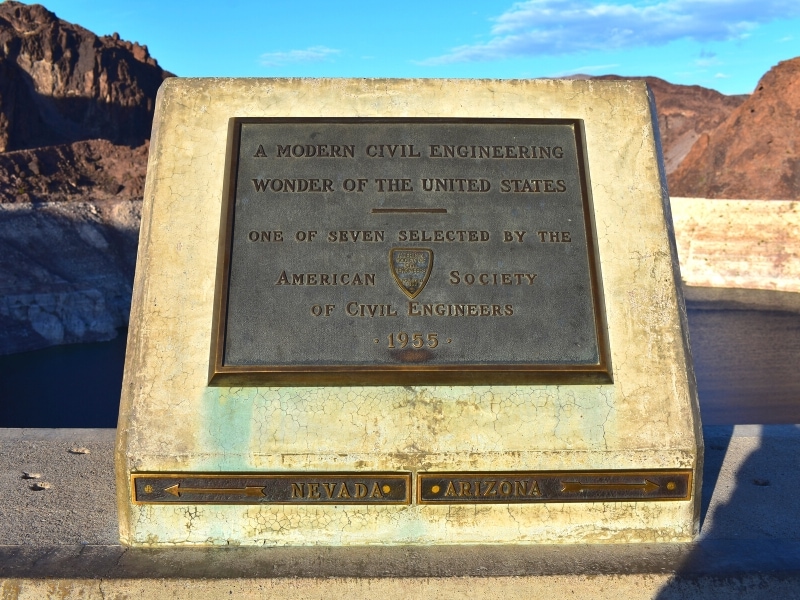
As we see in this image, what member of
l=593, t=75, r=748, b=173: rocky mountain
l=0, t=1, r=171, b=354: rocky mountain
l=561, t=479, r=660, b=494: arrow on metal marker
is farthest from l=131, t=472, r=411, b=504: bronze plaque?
l=593, t=75, r=748, b=173: rocky mountain

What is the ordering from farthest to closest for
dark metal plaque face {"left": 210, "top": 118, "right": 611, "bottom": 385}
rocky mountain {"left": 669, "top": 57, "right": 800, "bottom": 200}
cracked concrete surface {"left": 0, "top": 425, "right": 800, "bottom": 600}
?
rocky mountain {"left": 669, "top": 57, "right": 800, "bottom": 200} < dark metal plaque face {"left": 210, "top": 118, "right": 611, "bottom": 385} < cracked concrete surface {"left": 0, "top": 425, "right": 800, "bottom": 600}

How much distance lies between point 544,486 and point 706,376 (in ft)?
24.7

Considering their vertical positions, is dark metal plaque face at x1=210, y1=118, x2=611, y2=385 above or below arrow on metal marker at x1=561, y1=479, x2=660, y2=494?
above

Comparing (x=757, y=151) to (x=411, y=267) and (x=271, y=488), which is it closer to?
(x=411, y=267)

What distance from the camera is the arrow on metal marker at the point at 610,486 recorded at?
10.2ft

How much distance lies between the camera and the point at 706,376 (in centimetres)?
982

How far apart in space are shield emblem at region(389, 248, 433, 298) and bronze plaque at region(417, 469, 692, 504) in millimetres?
793

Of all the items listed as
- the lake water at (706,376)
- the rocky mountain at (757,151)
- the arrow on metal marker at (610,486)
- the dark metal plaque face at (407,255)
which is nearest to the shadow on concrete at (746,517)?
the arrow on metal marker at (610,486)

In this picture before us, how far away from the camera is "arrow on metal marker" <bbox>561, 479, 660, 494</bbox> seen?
3107mm

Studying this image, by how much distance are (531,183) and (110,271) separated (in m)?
19.7

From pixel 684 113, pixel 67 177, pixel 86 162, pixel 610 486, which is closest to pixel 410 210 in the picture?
pixel 610 486

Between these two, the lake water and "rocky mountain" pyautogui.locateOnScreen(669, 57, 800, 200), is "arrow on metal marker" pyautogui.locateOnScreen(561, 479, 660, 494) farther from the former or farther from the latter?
"rocky mountain" pyautogui.locateOnScreen(669, 57, 800, 200)

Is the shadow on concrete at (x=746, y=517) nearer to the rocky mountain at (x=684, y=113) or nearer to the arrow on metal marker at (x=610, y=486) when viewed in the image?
the arrow on metal marker at (x=610, y=486)

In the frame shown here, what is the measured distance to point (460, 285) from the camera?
10.8 feet
